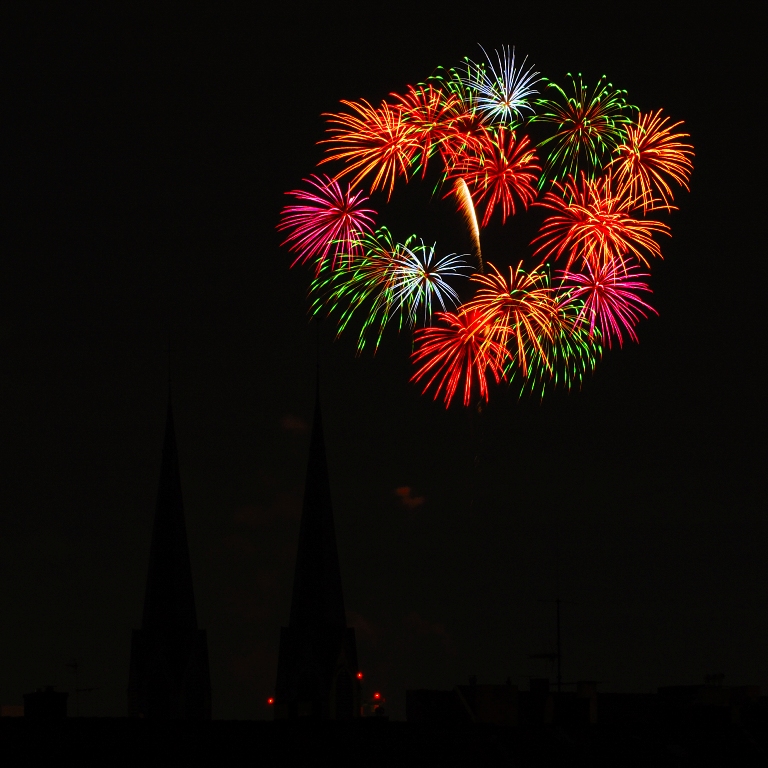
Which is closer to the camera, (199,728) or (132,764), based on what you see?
(132,764)

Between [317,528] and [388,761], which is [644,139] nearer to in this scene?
[388,761]

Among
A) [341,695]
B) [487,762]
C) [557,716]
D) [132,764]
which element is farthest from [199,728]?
[341,695]

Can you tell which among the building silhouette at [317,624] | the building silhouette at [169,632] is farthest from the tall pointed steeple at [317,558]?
the building silhouette at [169,632]

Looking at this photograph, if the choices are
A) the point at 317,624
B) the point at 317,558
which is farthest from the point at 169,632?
the point at 317,558

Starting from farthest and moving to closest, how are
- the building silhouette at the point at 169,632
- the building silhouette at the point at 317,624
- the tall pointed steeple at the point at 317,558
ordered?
the tall pointed steeple at the point at 317,558
the building silhouette at the point at 169,632
the building silhouette at the point at 317,624

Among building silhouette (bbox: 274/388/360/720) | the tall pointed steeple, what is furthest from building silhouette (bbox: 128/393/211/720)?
the tall pointed steeple

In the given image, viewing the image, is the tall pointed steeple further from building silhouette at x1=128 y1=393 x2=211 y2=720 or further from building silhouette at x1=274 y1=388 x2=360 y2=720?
building silhouette at x1=128 y1=393 x2=211 y2=720

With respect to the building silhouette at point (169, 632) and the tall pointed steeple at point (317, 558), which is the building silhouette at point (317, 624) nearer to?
the tall pointed steeple at point (317, 558)
